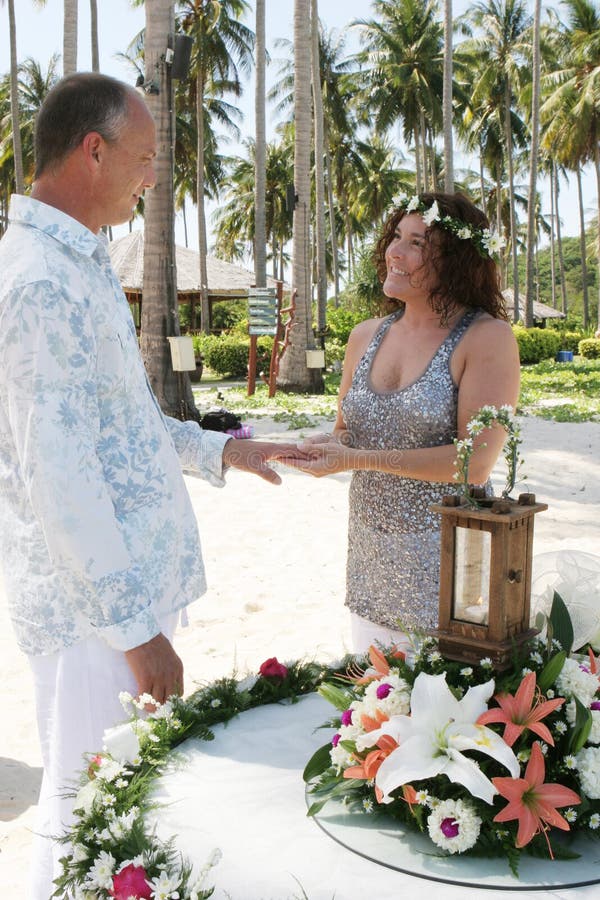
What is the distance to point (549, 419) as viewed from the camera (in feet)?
45.5

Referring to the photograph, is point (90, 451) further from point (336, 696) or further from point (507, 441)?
point (507, 441)

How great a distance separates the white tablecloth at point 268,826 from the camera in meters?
1.16

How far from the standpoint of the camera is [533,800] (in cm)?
124

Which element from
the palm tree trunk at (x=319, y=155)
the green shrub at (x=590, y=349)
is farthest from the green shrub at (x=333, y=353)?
the green shrub at (x=590, y=349)

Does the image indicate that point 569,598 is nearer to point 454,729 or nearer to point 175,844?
point 454,729

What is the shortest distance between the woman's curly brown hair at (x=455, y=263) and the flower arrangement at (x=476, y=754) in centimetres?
131

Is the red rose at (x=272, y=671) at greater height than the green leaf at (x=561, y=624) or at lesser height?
lesser

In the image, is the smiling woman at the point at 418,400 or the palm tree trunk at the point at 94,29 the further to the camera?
the palm tree trunk at the point at 94,29

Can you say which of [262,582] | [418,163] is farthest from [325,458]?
[418,163]

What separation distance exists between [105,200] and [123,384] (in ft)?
1.32

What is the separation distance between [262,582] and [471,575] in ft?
14.5

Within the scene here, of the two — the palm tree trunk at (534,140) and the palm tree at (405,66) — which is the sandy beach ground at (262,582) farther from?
the palm tree at (405,66)

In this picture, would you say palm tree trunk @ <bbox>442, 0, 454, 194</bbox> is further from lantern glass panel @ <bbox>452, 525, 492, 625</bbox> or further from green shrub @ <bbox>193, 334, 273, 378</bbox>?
lantern glass panel @ <bbox>452, 525, 492, 625</bbox>

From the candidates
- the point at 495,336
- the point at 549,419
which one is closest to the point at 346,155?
the point at 549,419
